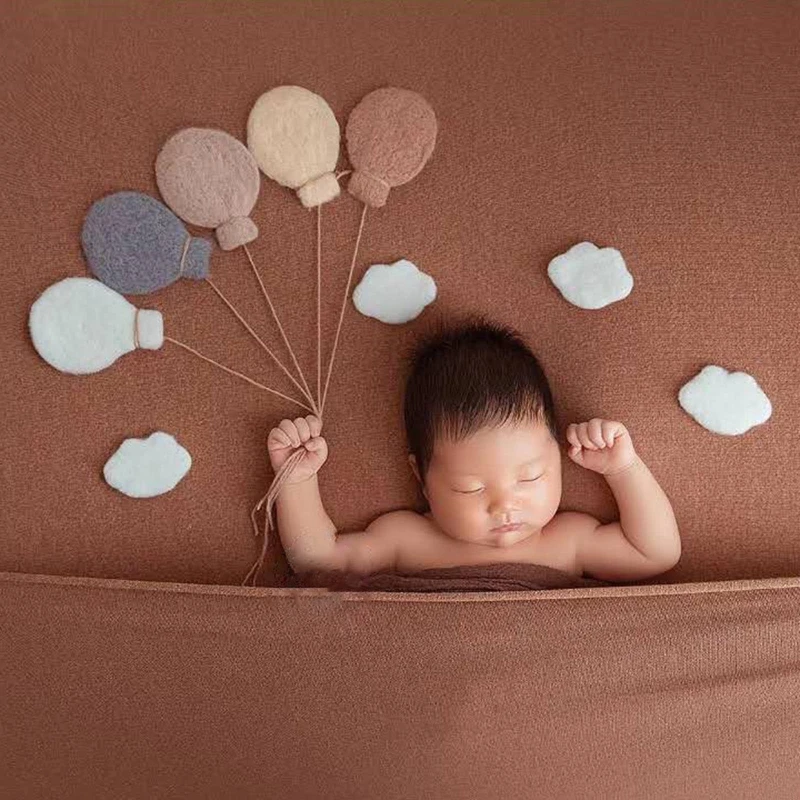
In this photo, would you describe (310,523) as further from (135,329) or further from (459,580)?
(135,329)

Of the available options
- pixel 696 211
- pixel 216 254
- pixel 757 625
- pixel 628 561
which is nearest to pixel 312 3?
pixel 216 254

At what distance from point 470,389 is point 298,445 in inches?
9.2

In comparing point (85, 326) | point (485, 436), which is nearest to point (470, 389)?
point (485, 436)

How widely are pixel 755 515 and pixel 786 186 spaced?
431 millimetres

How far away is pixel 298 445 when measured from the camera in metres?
1.21

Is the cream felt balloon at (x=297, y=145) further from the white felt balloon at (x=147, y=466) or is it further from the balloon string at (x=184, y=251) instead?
the white felt balloon at (x=147, y=466)

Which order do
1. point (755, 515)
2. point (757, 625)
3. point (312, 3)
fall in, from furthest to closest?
point (312, 3), point (755, 515), point (757, 625)

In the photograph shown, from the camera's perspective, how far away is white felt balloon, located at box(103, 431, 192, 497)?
1.22 m

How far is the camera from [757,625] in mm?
1115

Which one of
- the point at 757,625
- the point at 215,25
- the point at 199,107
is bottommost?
the point at 757,625

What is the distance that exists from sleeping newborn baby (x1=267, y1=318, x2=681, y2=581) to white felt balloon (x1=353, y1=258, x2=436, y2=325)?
49mm

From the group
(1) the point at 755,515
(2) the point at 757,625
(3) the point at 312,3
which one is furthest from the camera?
(3) the point at 312,3

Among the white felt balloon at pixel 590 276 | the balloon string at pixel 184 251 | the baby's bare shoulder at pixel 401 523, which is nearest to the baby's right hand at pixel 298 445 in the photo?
the baby's bare shoulder at pixel 401 523

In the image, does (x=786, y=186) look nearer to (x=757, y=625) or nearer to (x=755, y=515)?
(x=755, y=515)
